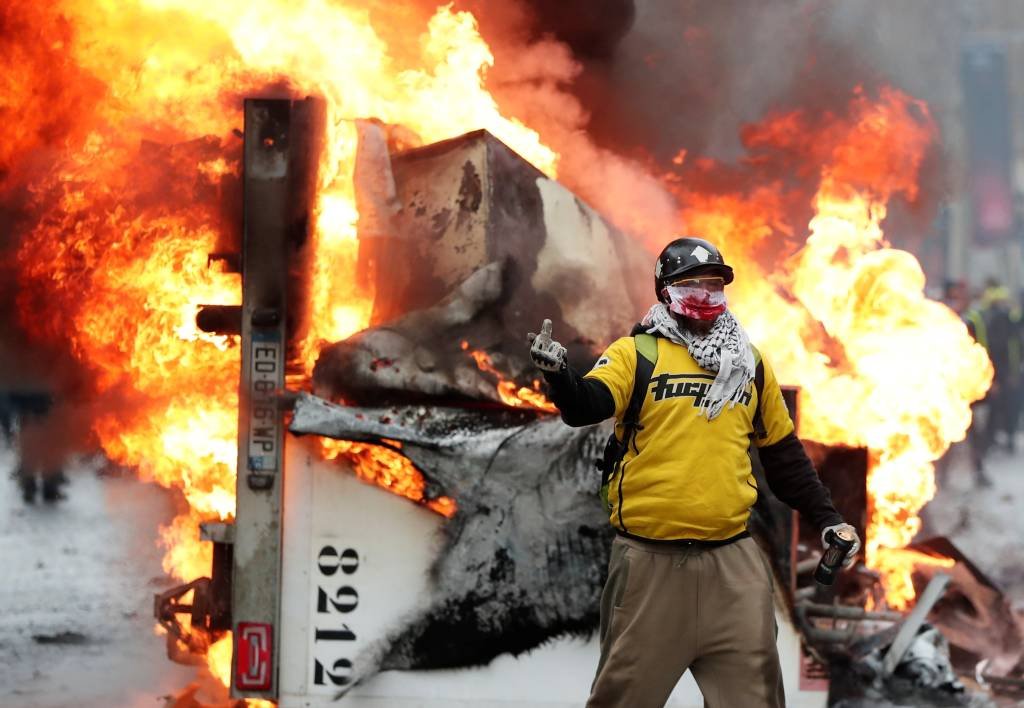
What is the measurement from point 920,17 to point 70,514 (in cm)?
690

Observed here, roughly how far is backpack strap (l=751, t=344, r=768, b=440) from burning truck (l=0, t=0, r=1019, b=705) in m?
0.69

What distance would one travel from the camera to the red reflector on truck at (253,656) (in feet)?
13.6

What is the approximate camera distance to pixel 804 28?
7.07 m

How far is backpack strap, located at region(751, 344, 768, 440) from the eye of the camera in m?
3.60

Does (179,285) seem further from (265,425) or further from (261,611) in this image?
(261,611)

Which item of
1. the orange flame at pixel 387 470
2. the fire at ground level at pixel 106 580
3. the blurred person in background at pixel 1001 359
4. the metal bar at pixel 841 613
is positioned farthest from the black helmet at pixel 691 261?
the blurred person in background at pixel 1001 359

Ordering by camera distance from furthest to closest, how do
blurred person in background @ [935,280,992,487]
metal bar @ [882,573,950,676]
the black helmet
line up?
blurred person in background @ [935,280,992,487] → metal bar @ [882,573,950,676] → the black helmet

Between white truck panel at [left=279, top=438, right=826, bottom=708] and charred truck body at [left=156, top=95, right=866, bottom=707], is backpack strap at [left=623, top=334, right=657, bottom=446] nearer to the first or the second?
charred truck body at [left=156, top=95, right=866, bottom=707]

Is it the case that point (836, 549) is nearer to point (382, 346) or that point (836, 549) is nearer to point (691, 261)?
point (691, 261)

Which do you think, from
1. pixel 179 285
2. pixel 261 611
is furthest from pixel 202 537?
pixel 179 285

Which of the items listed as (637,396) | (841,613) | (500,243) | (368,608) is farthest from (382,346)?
(841,613)

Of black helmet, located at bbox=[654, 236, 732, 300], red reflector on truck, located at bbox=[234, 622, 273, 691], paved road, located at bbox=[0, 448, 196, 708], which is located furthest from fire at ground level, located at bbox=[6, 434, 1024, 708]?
black helmet, located at bbox=[654, 236, 732, 300]

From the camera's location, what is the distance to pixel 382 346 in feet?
13.8

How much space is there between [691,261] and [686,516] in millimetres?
689
